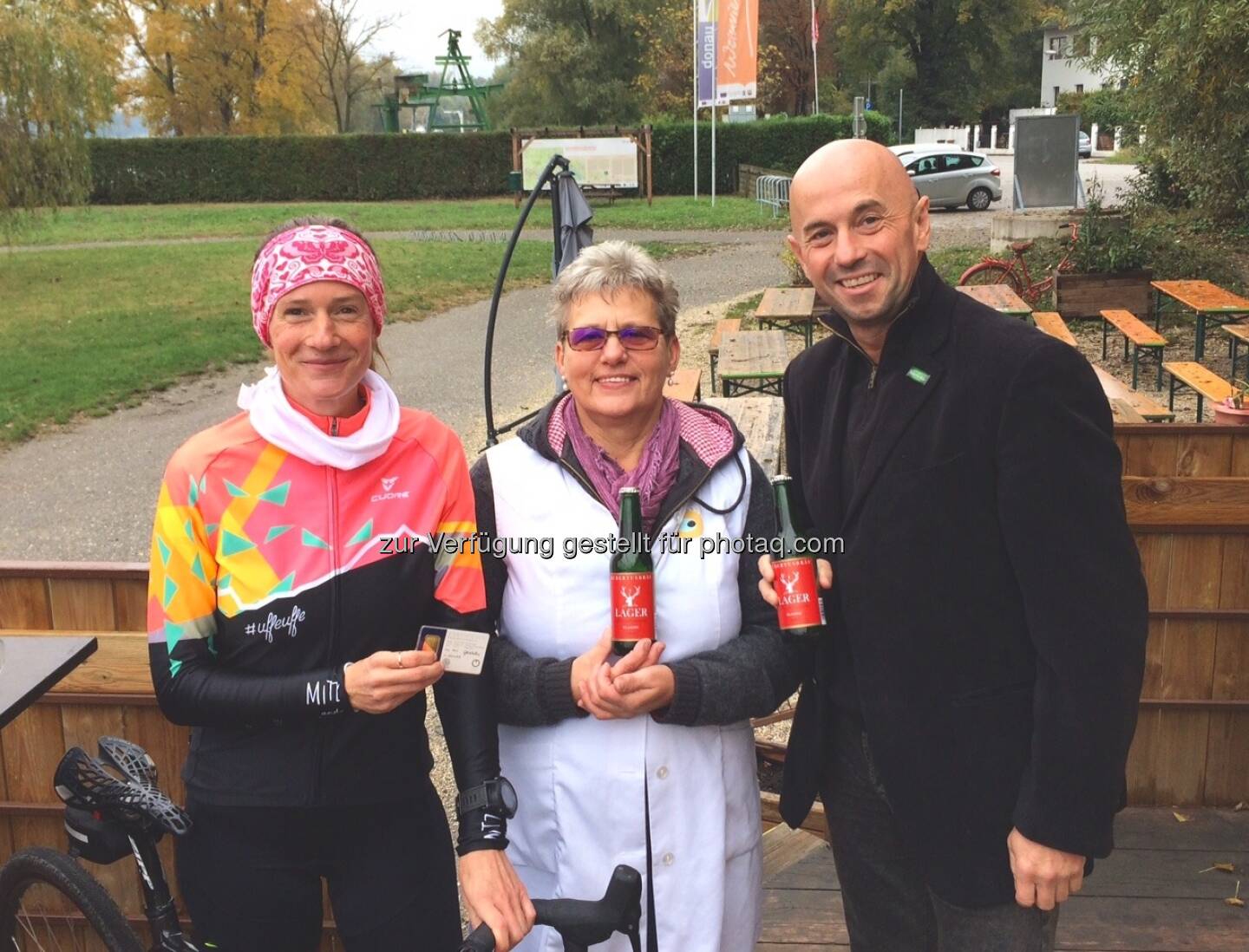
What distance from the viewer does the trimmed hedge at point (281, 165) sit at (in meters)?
37.8

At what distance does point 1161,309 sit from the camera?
1465cm

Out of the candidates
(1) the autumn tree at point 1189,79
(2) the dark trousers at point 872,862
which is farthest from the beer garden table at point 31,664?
(1) the autumn tree at point 1189,79

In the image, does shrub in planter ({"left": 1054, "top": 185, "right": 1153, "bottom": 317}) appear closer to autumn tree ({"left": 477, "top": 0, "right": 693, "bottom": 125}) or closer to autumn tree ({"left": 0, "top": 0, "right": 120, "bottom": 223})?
autumn tree ({"left": 0, "top": 0, "right": 120, "bottom": 223})

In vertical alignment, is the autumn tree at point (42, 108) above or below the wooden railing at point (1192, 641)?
above

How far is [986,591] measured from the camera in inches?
81.3

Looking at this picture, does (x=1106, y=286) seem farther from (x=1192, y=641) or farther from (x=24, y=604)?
(x=24, y=604)

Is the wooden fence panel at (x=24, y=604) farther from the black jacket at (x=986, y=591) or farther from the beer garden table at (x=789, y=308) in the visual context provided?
the beer garden table at (x=789, y=308)

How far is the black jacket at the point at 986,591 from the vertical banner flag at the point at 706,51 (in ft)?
94.8

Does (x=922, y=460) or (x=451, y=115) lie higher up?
(x=451, y=115)

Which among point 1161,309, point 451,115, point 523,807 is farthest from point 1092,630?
point 451,115

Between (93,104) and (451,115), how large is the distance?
1219 inches

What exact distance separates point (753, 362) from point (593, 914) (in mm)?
8201

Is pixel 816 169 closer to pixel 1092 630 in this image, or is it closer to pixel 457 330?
pixel 1092 630

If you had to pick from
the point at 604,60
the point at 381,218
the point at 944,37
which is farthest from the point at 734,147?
the point at 944,37
